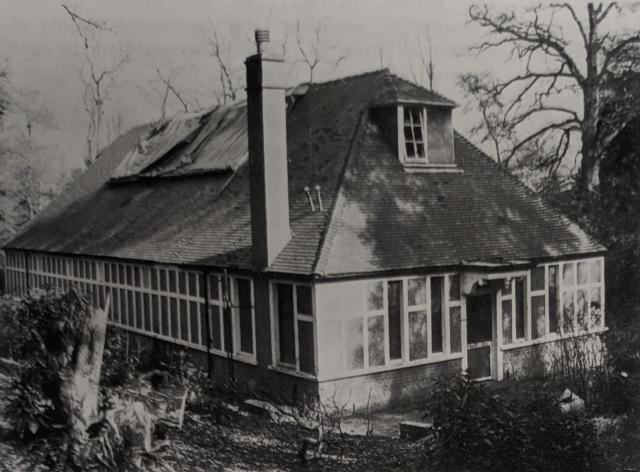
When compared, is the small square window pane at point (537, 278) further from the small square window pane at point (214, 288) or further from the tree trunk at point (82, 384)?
the tree trunk at point (82, 384)

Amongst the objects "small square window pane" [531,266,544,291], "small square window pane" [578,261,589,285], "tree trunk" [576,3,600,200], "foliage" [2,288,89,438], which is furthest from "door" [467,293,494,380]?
"foliage" [2,288,89,438]

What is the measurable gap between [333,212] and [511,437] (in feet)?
23.3

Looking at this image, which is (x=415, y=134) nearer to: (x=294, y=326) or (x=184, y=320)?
(x=294, y=326)

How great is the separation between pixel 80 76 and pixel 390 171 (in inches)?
309

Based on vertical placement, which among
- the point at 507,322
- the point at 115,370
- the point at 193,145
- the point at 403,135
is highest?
the point at 193,145

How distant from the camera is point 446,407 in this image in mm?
10023

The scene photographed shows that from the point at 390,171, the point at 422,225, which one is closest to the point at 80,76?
the point at 390,171

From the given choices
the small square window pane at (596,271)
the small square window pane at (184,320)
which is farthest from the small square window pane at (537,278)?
the small square window pane at (184,320)

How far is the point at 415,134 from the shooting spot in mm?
17281

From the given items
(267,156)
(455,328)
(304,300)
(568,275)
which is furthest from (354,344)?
(568,275)

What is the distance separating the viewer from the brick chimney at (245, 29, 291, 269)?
49.5ft

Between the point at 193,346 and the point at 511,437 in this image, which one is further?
the point at 193,346

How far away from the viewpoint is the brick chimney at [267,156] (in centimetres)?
1509

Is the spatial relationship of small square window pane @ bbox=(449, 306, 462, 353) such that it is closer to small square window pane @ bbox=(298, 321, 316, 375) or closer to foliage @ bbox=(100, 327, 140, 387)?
small square window pane @ bbox=(298, 321, 316, 375)
